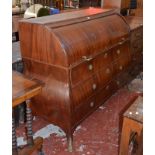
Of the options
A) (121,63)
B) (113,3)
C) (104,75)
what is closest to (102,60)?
(104,75)

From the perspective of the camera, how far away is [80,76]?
1.97m

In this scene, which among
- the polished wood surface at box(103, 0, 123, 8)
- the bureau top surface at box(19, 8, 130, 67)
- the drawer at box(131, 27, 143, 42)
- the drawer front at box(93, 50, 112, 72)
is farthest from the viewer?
the polished wood surface at box(103, 0, 123, 8)

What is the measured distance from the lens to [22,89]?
1379 mm

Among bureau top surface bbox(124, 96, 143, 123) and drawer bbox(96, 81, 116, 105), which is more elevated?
bureau top surface bbox(124, 96, 143, 123)

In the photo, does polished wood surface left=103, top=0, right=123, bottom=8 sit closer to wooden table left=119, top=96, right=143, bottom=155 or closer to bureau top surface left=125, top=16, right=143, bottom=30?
bureau top surface left=125, top=16, right=143, bottom=30

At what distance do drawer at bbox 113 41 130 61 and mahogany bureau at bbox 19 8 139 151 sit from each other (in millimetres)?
127

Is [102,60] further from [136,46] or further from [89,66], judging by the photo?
[136,46]

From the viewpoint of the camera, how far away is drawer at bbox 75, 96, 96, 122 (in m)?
2.01

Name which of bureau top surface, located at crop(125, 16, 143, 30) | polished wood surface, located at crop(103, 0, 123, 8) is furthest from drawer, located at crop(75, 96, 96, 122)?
polished wood surface, located at crop(103, 0, 123, 8)

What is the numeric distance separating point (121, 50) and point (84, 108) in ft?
3.02

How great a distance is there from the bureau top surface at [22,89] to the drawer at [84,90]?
52 cm

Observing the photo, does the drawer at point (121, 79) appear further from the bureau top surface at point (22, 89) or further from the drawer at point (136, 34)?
the bureau top surface at point (22, 89)
